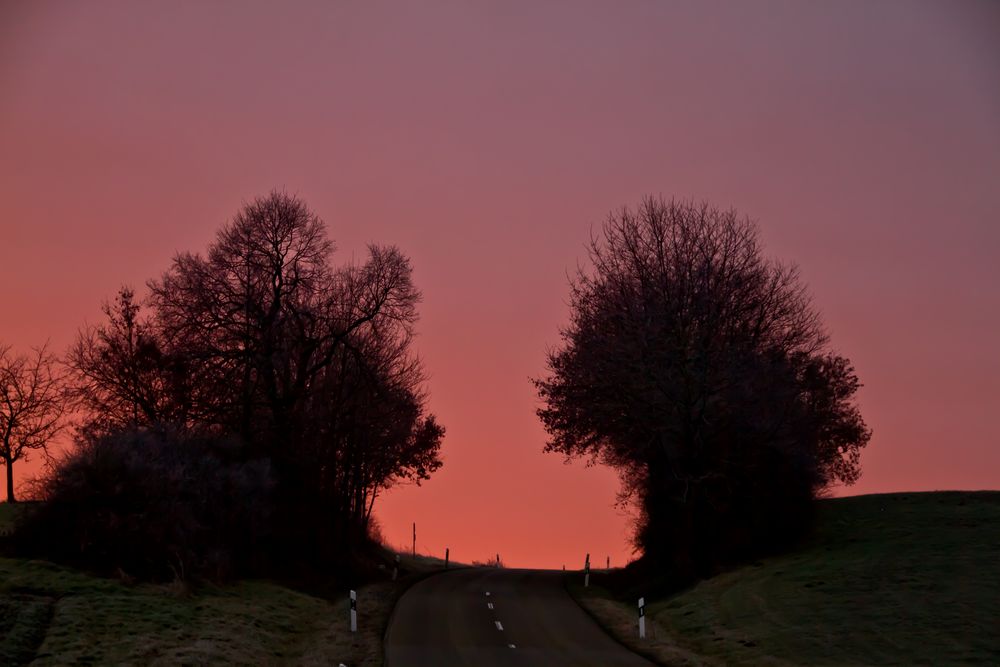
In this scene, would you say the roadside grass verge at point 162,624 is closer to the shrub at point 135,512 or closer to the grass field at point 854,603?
the shrub at point 135,512

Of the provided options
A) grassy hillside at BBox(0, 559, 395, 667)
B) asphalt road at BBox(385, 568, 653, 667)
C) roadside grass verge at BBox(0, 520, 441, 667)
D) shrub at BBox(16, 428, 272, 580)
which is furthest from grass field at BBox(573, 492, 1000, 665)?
shrub at BBox(16, 428, 272, 580)

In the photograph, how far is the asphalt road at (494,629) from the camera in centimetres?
3002

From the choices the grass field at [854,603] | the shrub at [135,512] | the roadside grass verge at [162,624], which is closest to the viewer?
the roadside grass verge at [162,624]

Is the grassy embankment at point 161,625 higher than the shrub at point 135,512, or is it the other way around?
the shrub at point 135,512

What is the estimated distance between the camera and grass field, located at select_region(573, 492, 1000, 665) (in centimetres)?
2961

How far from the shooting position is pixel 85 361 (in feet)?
184

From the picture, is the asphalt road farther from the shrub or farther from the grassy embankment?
the shrub

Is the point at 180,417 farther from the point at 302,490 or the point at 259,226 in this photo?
the point at 259,226

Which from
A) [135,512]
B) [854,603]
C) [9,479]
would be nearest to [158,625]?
[135,512]

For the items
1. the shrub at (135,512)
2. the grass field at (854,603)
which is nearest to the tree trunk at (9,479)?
the shrub at (135,512)

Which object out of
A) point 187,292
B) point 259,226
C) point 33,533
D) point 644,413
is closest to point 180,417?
point 187,292

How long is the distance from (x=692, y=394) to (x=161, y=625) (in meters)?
25.9

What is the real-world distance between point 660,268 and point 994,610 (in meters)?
23.4

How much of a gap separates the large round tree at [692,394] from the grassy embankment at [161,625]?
15.9 meters
